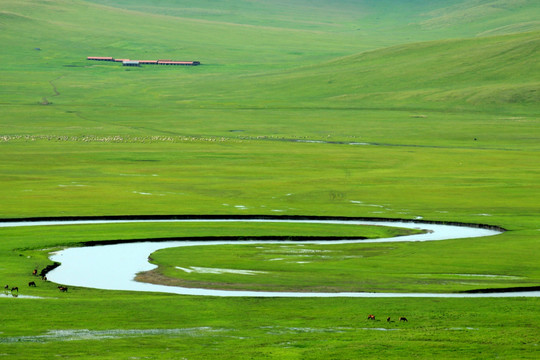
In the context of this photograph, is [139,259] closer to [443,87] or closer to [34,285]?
[34,285]

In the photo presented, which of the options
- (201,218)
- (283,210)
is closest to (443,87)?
(283,210)

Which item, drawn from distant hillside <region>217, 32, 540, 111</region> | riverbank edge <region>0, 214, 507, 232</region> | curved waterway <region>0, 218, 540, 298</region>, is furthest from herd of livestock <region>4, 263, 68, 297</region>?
distant hillside <region>217, 32, 540, 111</region>

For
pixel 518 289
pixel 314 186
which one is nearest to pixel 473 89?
pixel 314 186

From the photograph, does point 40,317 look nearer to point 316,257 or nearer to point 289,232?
point 316,257

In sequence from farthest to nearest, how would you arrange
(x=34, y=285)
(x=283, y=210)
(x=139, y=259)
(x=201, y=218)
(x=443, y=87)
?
(x=443, y=87), (x=283, y=210), (x=201, y=218), (x=139, y=259), (x=34, y=285)

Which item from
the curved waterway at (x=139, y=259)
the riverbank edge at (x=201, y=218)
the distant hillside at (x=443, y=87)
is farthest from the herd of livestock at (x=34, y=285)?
the distant hillside at (x=443, y=87)

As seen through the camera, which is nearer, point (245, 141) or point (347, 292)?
point (347, 292)

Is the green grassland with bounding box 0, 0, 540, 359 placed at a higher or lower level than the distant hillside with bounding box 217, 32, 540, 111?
lower

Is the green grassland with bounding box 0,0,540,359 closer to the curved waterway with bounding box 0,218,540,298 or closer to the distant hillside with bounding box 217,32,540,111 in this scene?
the curved waterway with bounding box 0,218,540,298
